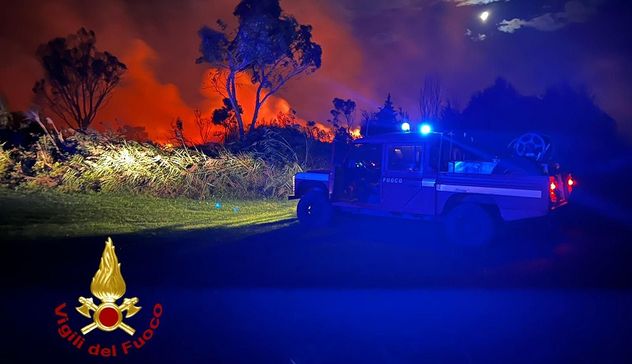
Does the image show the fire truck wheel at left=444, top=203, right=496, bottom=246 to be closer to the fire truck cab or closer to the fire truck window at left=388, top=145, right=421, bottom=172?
the fire truck cab

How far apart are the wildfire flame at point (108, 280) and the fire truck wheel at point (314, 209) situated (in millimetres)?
6086

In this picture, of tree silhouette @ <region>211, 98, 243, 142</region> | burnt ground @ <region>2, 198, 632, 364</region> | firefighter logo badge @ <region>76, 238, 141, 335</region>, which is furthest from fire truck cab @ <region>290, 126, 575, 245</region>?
tree silhouette @ <region>211, 98, 243, 142</region>

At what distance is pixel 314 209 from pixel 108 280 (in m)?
6.38

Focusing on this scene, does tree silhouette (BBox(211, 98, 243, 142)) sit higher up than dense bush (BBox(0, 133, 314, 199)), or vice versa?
tree silhouette (BBox(211, 98, 243, 142))

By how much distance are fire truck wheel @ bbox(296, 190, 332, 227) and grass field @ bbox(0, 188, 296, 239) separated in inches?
56.1

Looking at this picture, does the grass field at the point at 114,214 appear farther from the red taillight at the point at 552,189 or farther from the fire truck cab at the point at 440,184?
the red taillight at the point at 552,189

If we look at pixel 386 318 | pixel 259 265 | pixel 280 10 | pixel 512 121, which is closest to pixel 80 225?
pixel 259 265

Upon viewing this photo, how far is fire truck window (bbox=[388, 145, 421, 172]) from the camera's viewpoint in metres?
8.88

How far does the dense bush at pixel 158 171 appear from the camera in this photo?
17.2m

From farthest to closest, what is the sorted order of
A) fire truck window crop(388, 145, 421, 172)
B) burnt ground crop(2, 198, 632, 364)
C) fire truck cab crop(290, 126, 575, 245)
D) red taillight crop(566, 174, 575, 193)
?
fire truck window crop(388, 145, 421, 172)
red taillight crop(566, 174, 575, 193)
fire truck cab crop(290, 126, 575, 245)
burnt ground crop(2, 198, 632, 364)

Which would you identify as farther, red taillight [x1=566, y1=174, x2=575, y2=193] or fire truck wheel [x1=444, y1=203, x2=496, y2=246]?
fire truck wheel [x1=444, y1=203, x2=496, y2=246]

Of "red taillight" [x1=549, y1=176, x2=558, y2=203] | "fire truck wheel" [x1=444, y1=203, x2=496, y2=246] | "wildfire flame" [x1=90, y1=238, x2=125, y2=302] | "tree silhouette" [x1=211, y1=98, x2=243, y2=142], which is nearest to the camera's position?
"wildfire flame" [x1=90, y1=238, x2=125, y2=302]

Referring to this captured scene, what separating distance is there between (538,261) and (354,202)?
385 cm

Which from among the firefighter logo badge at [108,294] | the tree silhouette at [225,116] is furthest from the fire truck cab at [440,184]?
the tree silhouette at [225,116]
